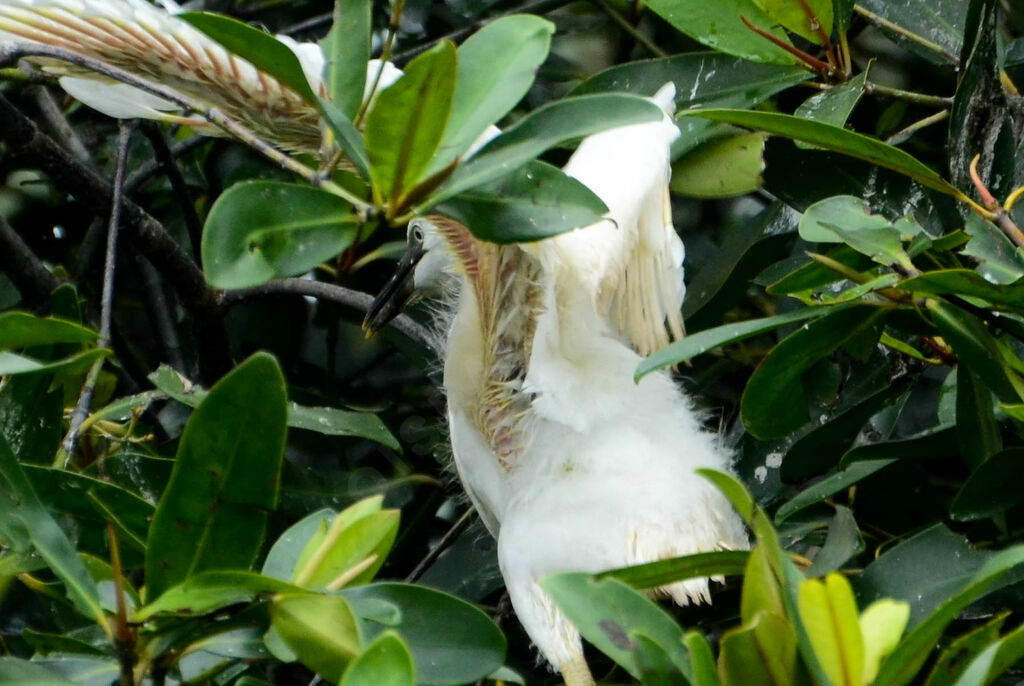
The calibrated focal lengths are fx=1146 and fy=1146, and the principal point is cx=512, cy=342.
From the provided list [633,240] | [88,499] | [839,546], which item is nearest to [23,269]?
[88,499]

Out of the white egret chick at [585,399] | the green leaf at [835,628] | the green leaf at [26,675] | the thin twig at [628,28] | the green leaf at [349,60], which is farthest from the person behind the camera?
the thin twig at [628,28]

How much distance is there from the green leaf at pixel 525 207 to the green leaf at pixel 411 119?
66 mm

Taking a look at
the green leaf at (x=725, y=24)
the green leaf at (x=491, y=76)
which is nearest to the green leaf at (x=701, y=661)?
the green leaf at (x=491, y=76)

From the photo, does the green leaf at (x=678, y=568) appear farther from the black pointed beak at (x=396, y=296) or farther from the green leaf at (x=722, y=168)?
the black pointed beak at (x=396, y=296)

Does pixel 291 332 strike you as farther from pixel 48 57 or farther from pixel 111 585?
pixel 111 585

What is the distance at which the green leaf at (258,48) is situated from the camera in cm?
82

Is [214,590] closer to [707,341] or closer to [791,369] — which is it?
[707,341]

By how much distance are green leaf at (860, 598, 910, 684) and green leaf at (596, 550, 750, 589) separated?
203 millimetres

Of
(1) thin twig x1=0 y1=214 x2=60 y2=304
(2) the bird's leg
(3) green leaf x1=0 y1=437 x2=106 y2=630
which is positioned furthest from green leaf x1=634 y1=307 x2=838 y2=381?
(1) thin twig x1=0 y1=214 x2=60 y2=304

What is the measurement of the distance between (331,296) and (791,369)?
0.75 metres

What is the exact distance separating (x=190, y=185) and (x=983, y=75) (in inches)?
56.0

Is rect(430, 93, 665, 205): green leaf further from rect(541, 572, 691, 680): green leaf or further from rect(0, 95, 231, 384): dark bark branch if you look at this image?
rect(0, 95, 231, 384): dark bark branch

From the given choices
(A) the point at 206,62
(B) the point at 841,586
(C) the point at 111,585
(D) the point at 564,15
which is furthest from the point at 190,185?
(B) the point at 841,586

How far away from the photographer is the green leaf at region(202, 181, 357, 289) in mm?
805
